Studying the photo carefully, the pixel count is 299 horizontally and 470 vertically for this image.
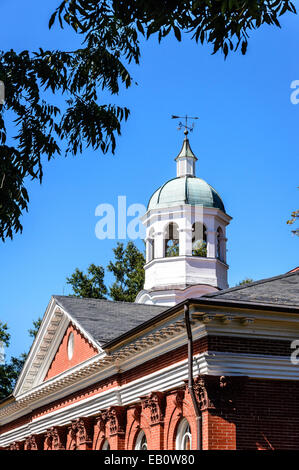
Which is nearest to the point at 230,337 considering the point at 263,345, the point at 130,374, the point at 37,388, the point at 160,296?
the point at 263,345

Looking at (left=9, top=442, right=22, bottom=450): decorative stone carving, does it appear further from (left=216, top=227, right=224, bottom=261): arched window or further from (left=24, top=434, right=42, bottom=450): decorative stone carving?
(left=216, top=227, right=224, bottom=261): arched window

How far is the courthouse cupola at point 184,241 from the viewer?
1241 inches

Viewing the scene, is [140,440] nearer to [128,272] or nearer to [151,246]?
[151,246]

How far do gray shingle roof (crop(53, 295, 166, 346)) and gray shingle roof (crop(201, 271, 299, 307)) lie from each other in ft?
19.0

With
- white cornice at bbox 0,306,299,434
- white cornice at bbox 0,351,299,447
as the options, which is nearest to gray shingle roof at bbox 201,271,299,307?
white cornice at bbox 0,306,299,434

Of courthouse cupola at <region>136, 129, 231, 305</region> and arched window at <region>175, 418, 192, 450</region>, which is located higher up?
courthouse cupola at <region>136, 129, 231, 305</region>

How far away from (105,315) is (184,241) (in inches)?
279

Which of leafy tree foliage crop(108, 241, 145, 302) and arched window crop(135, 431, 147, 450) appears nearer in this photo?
arched window crop(135, 431, 147, 450)

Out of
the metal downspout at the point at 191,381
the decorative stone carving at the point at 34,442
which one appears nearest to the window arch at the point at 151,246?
the decorative stone carving at the point at 34,442

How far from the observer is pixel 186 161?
112 ft

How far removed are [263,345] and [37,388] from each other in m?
13.6

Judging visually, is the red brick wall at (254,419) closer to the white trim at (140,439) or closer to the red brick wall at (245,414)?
the red brick wall at (245,414)

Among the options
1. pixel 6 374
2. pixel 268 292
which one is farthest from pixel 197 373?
pixel 6 374

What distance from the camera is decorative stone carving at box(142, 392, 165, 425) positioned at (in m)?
18.2
